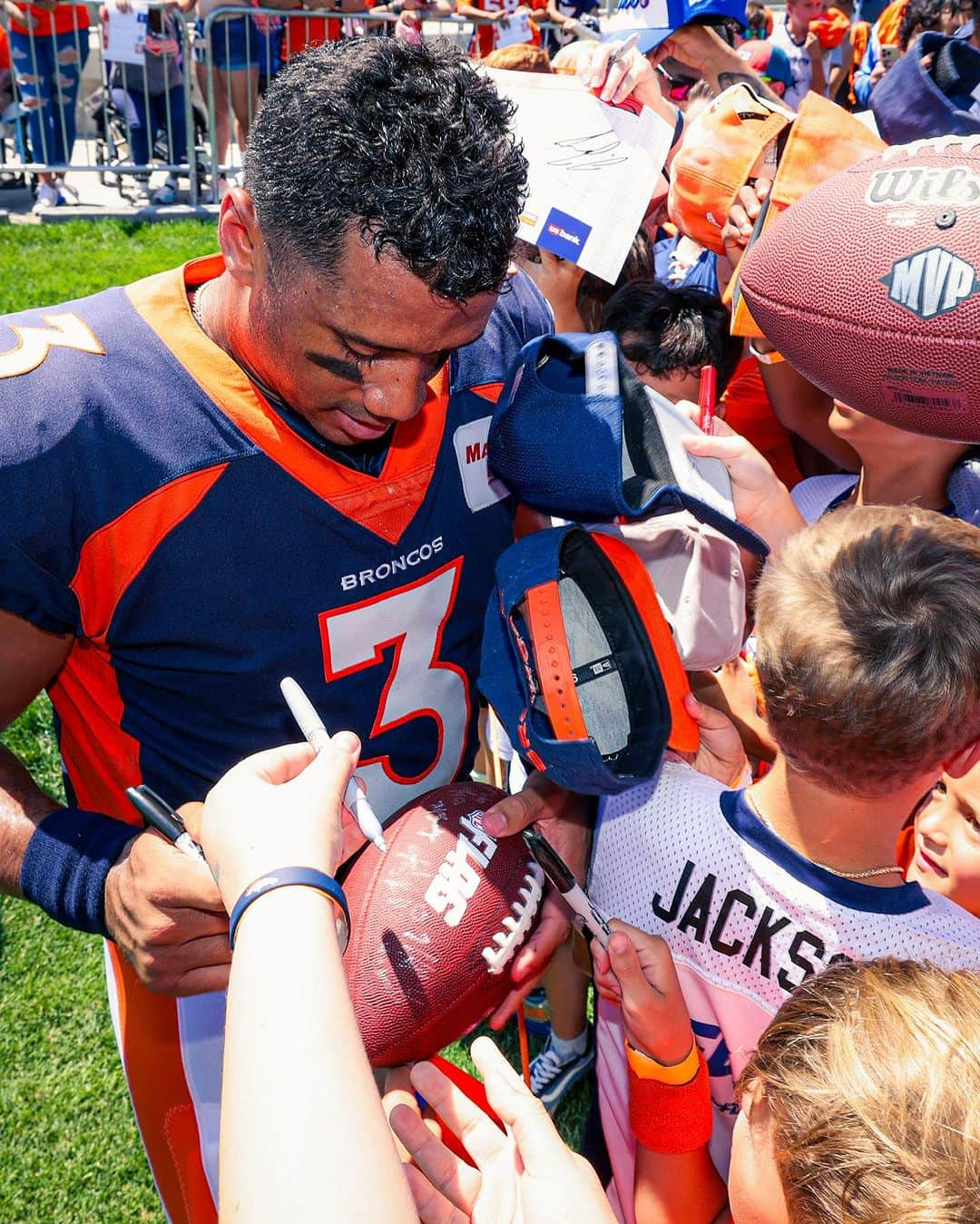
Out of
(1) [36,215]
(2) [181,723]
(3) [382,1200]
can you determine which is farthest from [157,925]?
(1) [36,215]

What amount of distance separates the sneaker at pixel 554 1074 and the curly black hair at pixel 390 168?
2119 mm

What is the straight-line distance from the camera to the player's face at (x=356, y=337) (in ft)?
4.82

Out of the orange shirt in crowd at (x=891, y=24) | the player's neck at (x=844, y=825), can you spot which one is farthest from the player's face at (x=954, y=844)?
the orange shirt in crowd at (x=891, y=24)

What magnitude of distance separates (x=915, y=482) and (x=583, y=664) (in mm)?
970

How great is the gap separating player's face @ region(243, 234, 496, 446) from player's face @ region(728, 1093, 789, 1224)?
3.31 ft

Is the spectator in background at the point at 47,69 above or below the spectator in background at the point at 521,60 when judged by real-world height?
below

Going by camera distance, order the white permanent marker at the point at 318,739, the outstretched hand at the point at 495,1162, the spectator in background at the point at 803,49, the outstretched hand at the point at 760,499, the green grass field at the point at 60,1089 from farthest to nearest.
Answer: the spectator in background at the point at 803,49
the green grass field at the point at 60,1089
the outstretched hand at the point at 760,499
the white permanent marker at the point at 318,739
the outstretched hand at the point at 495,1162

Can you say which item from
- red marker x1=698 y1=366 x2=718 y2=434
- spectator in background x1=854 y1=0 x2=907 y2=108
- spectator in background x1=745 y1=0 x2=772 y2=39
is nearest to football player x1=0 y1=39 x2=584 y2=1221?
red marker x1=698 y1=366 x2=718 y2=434

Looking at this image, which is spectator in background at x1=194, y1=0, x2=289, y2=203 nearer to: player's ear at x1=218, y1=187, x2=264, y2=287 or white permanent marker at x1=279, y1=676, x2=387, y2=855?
player's ear at x1=218, y1=187, x2=264, y2=287

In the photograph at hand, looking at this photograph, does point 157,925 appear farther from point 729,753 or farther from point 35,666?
point 729,753

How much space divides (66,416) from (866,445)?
5.14 feet

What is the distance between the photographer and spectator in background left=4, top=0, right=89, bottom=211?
323 inches

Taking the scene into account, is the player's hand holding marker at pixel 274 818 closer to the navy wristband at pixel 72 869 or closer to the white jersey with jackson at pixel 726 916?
the navy wristband at pixel 72 869

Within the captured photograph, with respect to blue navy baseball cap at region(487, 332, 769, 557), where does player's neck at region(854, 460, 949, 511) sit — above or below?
below
